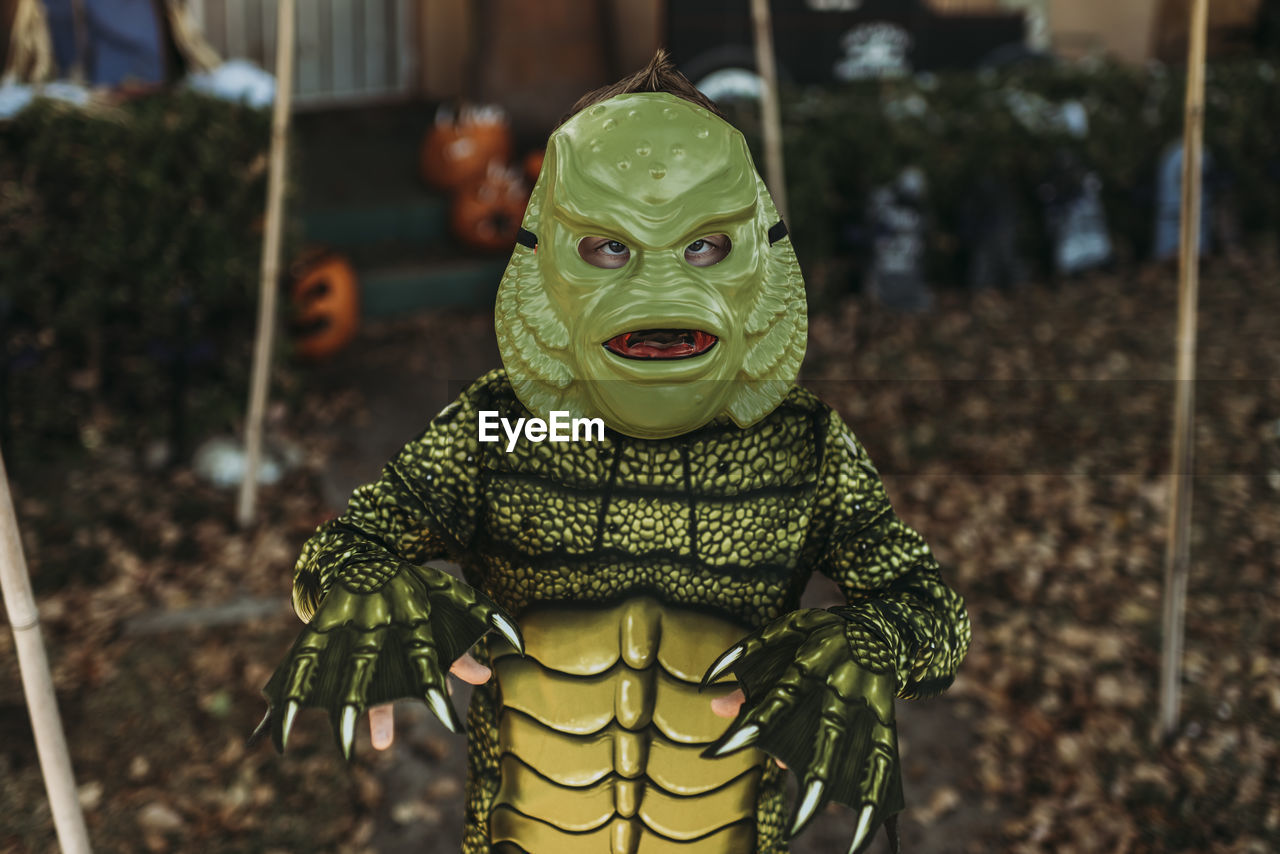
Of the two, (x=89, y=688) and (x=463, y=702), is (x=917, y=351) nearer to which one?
(x=463, y=702)

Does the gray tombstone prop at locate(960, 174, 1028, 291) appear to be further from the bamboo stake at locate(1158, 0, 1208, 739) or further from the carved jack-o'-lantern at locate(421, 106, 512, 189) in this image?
the bamboo stake at locate(1158, 0, 1208, 739)

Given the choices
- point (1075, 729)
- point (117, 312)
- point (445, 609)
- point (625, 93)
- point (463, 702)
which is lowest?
point (1075, 729)

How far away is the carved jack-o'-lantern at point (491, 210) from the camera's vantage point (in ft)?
25.0

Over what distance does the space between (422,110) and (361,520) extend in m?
8.33

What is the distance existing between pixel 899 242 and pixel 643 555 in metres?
6.29

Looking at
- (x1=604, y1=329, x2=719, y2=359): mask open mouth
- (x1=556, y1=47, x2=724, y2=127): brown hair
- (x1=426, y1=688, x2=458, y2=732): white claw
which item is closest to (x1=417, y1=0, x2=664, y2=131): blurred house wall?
(x1=556, y1=47, x2=724, y2=127): brown hair

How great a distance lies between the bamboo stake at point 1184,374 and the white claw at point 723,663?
8.68ft

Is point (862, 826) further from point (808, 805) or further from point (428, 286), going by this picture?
point (428, 286)

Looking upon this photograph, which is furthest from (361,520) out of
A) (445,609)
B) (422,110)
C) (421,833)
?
(422,110)

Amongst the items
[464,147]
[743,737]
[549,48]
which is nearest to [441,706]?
[743,737]

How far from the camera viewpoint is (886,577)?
1.61 meters

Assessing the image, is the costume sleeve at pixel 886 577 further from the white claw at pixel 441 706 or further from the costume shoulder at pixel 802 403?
the white claw at pixel 441 706

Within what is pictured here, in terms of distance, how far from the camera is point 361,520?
160cm

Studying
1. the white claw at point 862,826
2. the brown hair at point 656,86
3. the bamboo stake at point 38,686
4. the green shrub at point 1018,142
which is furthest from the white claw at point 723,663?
the green shrub at point 1018,142
